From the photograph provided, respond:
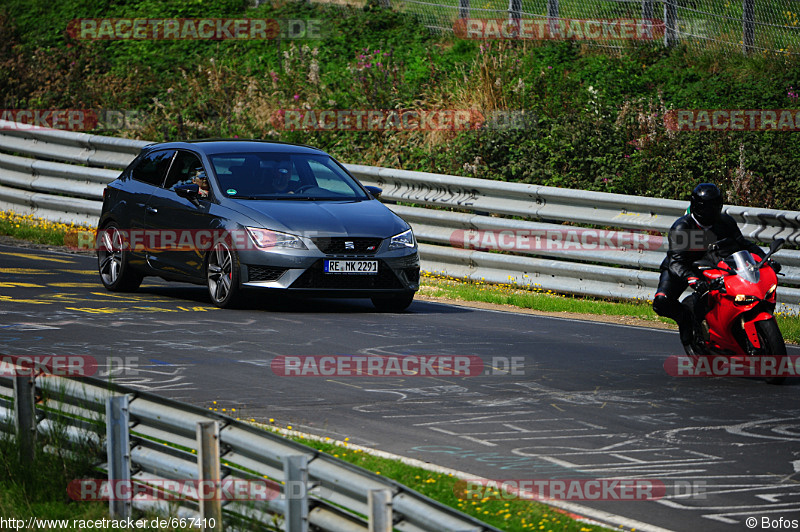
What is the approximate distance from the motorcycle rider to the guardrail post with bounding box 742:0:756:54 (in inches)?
479

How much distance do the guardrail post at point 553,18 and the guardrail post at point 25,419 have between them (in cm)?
1811

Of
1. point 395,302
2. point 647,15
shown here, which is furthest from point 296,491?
point 647,15

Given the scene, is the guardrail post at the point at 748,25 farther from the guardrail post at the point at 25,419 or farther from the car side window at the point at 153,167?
the guardrail post at the point at 25,419

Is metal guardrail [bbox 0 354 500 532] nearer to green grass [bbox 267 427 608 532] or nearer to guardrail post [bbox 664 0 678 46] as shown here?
green grass [bbox 267 427 608 532]

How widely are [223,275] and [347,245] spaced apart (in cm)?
132

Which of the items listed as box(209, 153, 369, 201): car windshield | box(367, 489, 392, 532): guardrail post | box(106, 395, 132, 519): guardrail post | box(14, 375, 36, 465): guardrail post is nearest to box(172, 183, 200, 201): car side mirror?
box(209, 153, 369, 201): car windshield

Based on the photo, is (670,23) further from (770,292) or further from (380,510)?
(380,510)

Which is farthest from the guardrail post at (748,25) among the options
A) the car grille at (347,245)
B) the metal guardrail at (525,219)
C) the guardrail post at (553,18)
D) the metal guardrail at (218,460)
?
the metal guardrail at (218,460)

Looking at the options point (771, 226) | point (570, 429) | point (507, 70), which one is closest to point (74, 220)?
point (507, 70)

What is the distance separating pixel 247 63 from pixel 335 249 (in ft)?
48.0

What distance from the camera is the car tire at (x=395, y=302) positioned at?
43.7 ft

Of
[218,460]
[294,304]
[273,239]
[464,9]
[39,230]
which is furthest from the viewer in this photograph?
[464,9]

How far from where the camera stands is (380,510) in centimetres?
441

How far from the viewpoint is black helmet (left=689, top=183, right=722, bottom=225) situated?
984 centimetres
